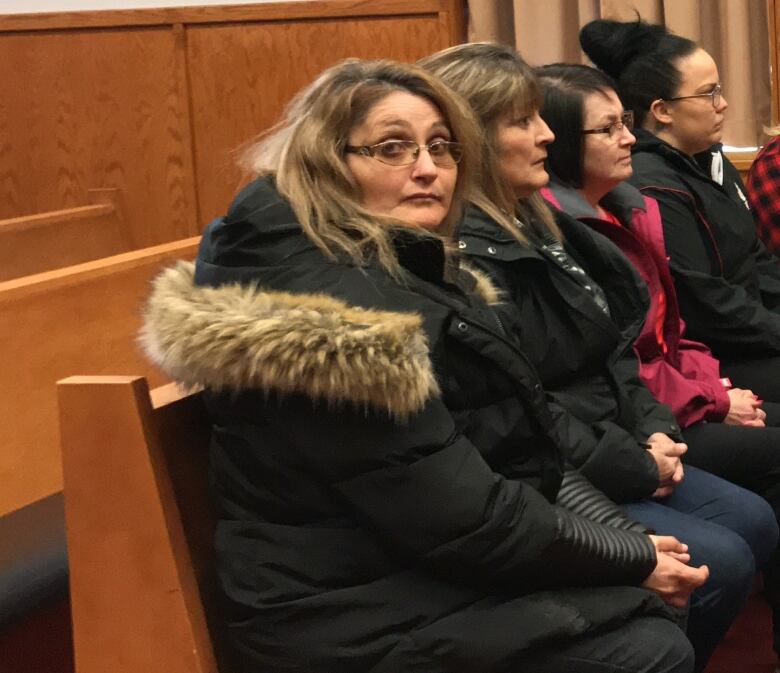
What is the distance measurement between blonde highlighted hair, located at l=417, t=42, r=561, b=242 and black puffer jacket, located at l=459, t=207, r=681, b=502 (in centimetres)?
10

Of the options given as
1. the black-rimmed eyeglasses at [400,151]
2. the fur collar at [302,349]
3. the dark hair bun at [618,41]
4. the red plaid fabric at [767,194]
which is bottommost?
the fur collar at [302,349]

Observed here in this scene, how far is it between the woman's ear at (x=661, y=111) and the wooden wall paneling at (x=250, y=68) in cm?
92

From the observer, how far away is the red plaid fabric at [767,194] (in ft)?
9.50

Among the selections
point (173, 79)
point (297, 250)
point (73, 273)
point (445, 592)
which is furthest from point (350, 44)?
point (445, 592)

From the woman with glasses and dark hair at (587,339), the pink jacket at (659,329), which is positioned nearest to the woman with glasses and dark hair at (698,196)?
the pink jacket at (659,329)

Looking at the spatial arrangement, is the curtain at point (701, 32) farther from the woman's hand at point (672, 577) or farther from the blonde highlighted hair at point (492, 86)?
the woman's hand at point (672, 577)

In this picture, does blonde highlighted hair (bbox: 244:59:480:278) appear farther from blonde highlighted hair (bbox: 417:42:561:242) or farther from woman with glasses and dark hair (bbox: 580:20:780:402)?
woman with glasses and dark hair (bbox: 580:20:780:402)

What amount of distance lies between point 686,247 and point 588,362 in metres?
0.74

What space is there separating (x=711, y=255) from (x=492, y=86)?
835 mm

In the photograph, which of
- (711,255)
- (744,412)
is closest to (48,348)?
(744,412)

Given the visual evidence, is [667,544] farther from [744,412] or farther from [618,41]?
[618,41]

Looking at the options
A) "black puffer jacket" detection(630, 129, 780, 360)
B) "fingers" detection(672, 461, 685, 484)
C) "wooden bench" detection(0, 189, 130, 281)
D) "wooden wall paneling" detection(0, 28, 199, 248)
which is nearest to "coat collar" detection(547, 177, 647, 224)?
"black puffer jacket" detection(630, 129, 780, 360)

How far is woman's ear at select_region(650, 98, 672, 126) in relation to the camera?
276cm

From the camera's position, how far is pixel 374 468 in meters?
1.32
